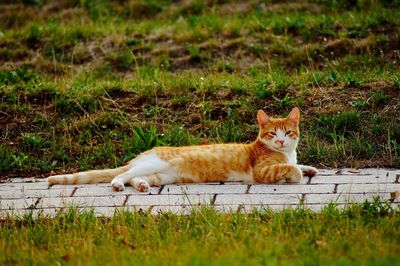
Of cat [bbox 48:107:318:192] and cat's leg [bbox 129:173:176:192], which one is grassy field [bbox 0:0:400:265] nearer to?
cat [bbox 48:107:318:192]

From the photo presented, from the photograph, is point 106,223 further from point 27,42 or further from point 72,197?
point 27,42

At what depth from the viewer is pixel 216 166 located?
24.4 feet

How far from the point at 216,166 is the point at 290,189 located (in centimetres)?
74

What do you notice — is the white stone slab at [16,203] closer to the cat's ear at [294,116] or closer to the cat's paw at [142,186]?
the cat's paw at [142,186]

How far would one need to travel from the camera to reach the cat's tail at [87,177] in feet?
24.7

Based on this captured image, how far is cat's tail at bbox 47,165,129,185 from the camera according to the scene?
7.52 meters

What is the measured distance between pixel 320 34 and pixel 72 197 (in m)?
5.28

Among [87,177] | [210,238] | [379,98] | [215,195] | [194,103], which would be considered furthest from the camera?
[194,103]

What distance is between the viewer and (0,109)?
30.6 feet

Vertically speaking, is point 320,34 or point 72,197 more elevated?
point 320,34

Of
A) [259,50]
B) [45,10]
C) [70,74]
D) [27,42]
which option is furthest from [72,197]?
[45,10]

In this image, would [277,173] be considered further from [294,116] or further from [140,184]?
[140,184]

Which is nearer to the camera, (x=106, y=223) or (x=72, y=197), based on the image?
(x=106, y=223)

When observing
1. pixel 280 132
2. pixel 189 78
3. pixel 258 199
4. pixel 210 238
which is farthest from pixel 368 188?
pixel 189 78
